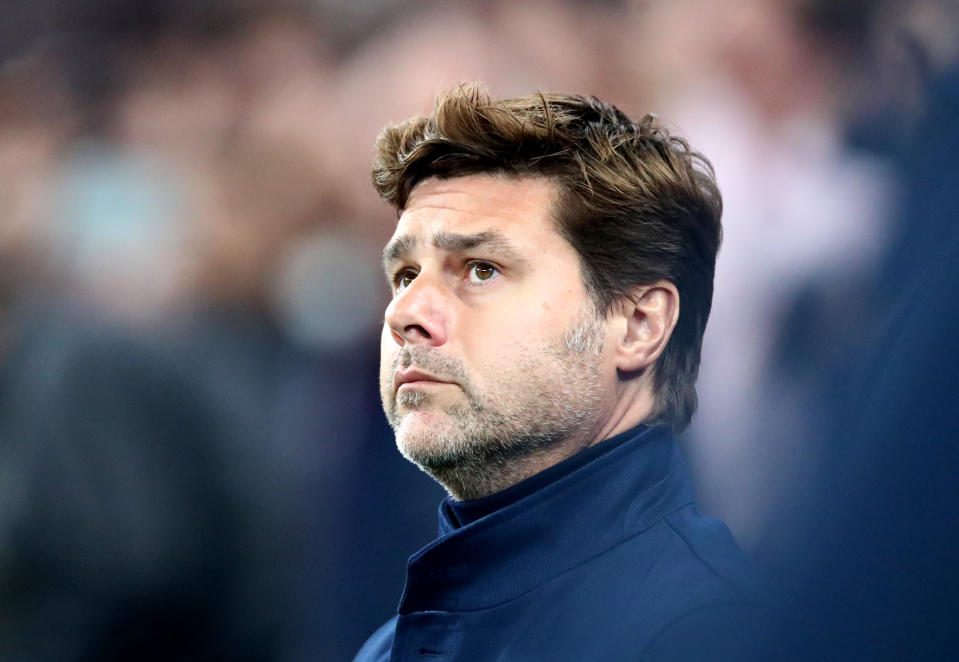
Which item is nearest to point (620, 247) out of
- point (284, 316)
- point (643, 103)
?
point (643, 103)

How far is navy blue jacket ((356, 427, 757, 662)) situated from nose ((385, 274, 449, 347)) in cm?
14

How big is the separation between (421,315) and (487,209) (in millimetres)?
113

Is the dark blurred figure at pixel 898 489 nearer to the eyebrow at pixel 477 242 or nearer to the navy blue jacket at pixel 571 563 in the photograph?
the navy blue jacket at pixel 571 563

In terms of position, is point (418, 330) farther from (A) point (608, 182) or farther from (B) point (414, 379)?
(A) point (608, 182)

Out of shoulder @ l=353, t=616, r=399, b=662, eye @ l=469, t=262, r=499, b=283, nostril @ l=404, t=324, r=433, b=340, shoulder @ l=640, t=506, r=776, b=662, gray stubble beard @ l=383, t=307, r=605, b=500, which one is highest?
eye @ l=469, t=262, r=499, b=283

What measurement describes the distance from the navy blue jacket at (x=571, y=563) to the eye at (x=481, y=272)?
0.17m

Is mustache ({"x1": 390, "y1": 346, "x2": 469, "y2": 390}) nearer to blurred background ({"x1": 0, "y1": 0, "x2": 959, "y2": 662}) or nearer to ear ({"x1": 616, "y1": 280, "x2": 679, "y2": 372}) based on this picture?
ear ({"x1": 616, "y1": 280, "x2": 679, "y2": 372})

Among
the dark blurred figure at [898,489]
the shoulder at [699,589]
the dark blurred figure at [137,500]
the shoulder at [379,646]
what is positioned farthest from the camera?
the dark blurred figure at [137,500]

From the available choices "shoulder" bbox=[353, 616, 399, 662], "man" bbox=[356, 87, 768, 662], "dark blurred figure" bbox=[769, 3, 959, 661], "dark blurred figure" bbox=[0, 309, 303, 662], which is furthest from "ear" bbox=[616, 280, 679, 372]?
"dark blurred figure" bbox=[0, 309, 303, 662]

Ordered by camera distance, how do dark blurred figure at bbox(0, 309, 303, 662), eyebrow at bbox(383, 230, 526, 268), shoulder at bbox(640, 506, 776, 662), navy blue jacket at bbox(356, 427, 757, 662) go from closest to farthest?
shoulder at bbox(640, 506, 776, 662)
navy blue jacket at bbox(356, 427, 757, 662)
eyebrow at bbox(383, 230, 526, 268)
dark blurred figure at bbox(0, 309, 303, 662)

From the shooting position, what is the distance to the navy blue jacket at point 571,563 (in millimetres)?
659

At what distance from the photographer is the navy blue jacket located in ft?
2.16

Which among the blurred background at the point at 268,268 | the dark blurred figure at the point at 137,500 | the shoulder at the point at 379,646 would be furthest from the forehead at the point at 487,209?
the dark blurred figure at the point at 137,500

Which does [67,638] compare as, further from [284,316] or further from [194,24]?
[194,24]
